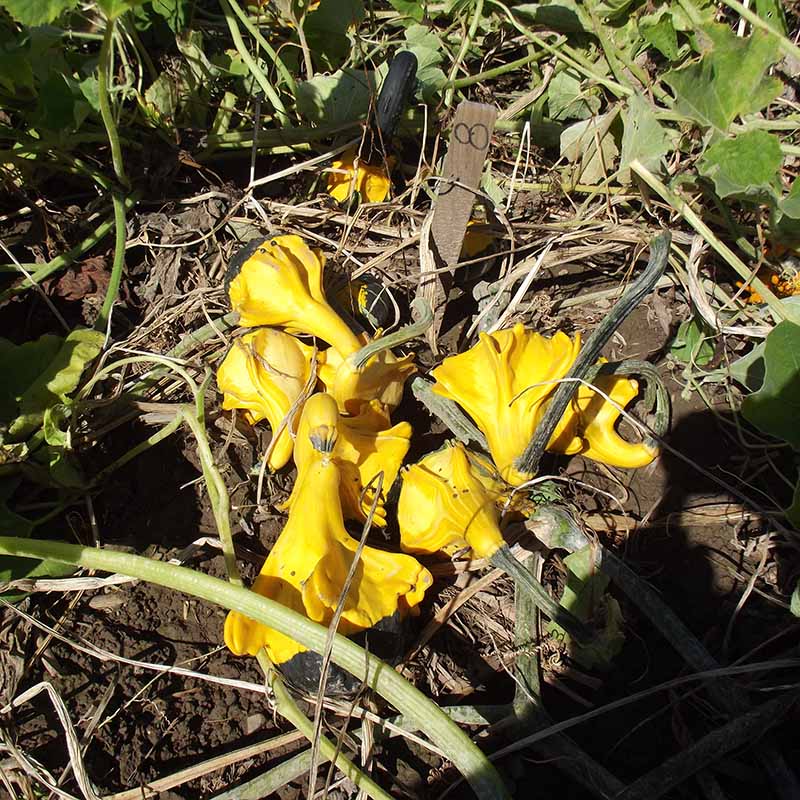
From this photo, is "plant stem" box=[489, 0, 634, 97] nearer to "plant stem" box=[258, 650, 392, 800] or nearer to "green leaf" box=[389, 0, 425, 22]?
"green leaf" box=[389, 0, 425, 22]

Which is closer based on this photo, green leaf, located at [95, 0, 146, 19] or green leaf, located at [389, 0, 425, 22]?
green leaf, located at [95, 0, 146, 19]

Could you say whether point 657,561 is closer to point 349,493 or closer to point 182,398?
point 349,493

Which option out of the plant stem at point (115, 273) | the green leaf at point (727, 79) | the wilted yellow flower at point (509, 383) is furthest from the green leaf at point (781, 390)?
the plant stem at point (115, 273)

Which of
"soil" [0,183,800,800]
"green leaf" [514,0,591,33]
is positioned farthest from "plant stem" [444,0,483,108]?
"soil" [0,183,800,800]

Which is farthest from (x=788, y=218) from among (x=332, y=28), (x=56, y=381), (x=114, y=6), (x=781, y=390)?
(x=56, y=381)

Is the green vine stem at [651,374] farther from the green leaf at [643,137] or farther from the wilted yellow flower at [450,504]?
the green leaf at [643,137]

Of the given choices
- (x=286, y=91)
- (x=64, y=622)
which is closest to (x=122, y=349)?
(x=64, y=622)
